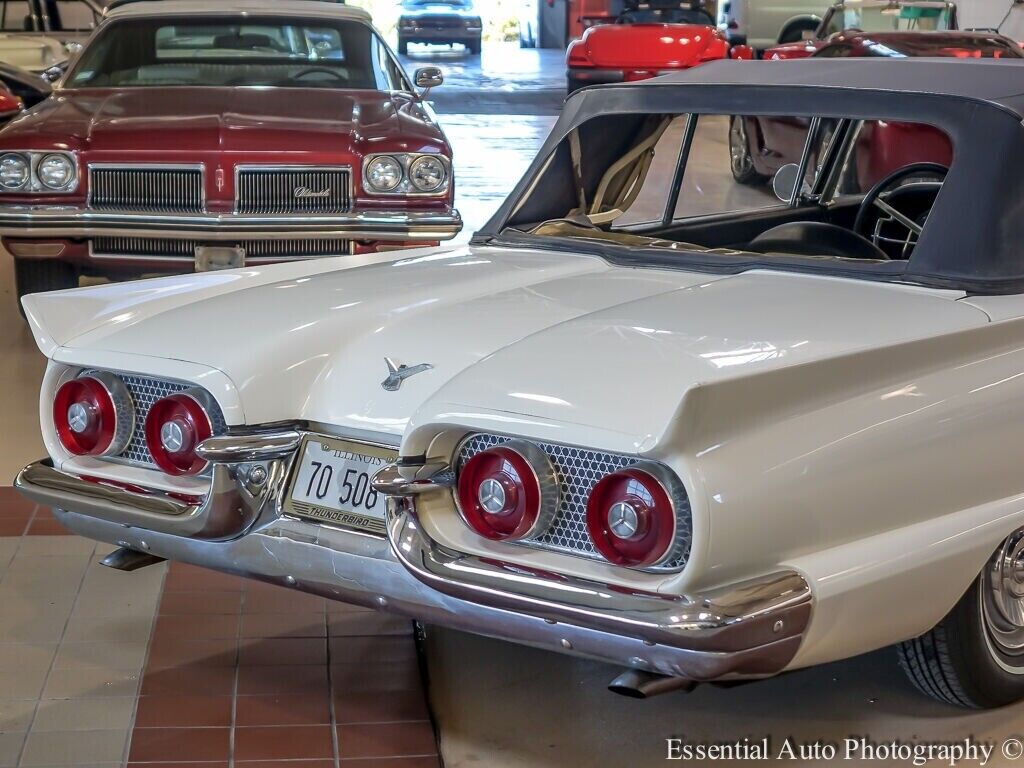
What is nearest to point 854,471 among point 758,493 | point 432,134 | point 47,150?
point 758,493

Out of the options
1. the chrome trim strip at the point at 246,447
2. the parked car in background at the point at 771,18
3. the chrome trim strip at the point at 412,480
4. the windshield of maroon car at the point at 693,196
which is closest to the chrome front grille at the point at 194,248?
the windshield of maroon car at the point at 693,196

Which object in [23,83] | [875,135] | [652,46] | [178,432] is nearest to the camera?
[178,432]

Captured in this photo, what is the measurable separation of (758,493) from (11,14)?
12.7m

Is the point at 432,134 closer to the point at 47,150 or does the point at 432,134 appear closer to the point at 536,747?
the point at 47,150

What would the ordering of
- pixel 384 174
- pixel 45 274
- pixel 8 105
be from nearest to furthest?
1. pixel 384 174
2. pixel 45 274
3. pixel 8 105

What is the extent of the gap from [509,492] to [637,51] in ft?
41.0

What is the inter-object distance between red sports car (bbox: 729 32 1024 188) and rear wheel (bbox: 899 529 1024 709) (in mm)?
981

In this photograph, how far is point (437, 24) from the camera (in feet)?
89.0

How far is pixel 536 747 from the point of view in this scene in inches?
112

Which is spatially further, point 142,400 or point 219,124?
point 219,124

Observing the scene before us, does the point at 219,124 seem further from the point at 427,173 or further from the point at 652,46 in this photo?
the point at 652,46

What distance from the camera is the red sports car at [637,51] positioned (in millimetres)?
14062

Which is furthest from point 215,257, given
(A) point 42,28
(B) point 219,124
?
(A) point 42,28

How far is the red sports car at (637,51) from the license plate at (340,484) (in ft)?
38.6
